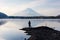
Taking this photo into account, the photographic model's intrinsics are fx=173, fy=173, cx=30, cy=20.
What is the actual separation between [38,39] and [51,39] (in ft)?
5.22

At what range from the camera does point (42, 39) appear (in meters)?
21.4

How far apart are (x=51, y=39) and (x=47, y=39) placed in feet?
1.62

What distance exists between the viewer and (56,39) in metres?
21.5

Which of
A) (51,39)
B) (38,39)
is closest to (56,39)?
(51,39)

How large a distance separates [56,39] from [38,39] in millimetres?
2243

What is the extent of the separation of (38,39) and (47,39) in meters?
1.11

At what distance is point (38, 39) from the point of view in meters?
21.4

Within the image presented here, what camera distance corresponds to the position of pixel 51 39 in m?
21.2

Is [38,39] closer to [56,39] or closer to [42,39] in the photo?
[42,39]

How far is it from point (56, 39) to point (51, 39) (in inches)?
27.5

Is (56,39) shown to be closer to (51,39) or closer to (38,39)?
(51,39)

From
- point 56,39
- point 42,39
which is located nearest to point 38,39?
point 42,39
